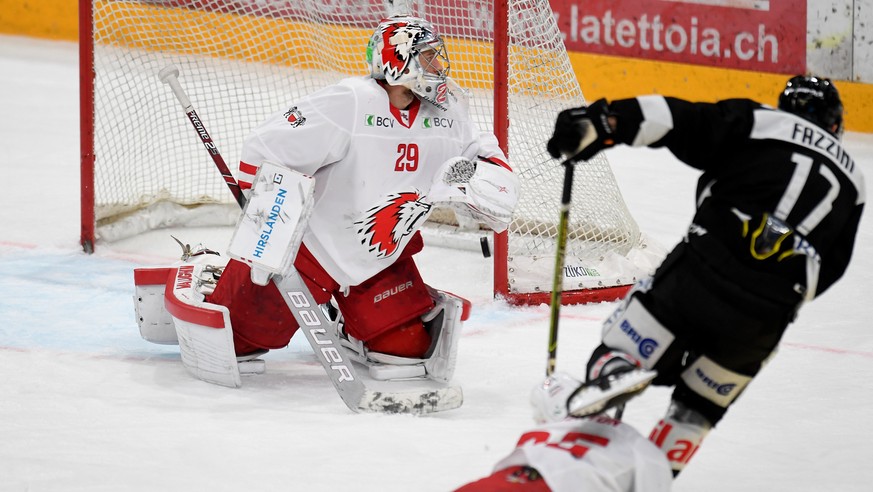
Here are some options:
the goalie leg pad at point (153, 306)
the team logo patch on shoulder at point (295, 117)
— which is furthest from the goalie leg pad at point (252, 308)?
the team logo patch on shoulder at point (295, 117)

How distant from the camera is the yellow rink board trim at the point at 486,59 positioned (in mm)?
5263

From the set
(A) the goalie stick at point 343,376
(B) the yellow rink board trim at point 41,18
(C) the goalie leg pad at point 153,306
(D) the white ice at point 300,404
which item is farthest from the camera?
Result: (B) the yellow rink board trim at point 41,18

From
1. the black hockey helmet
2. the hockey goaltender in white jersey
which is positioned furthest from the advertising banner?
the black hockey helmet

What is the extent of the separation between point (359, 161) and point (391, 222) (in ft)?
0.66

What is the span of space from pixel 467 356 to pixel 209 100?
7.05 ft

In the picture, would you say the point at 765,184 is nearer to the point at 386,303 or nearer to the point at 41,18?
the point at 386,303

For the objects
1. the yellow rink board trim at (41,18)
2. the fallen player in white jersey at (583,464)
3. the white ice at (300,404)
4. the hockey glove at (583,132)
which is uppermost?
the hockey glove at (583,132)

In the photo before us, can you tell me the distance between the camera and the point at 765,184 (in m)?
2.37

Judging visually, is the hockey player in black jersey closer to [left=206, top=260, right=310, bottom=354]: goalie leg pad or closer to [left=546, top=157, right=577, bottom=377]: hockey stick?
[left=546, top=157, right=577, bottom=377]: hockey stick

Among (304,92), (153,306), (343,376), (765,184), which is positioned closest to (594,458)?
(765,184)

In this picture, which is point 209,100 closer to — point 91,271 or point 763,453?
point 91,271

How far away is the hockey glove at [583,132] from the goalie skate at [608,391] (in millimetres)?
434

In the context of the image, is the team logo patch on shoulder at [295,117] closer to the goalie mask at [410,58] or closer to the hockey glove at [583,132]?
the goalie mask at [410,58]

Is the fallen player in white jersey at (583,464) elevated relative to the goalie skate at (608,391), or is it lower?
lower
